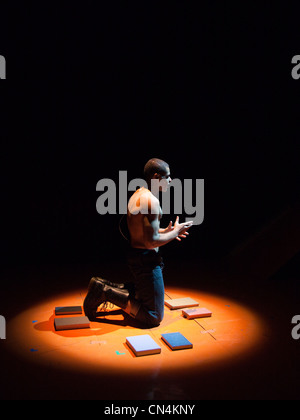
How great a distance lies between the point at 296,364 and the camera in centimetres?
305

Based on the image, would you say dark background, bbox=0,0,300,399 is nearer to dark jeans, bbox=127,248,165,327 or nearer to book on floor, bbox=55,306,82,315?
book on floor, bbox=55,306,82,315

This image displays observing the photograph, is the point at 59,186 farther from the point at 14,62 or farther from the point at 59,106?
the point at 14,62

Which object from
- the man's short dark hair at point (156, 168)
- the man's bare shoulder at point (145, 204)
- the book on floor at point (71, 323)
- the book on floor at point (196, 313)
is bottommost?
the book on floor at point (71, 323)

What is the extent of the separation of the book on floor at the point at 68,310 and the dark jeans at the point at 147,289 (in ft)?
2.17

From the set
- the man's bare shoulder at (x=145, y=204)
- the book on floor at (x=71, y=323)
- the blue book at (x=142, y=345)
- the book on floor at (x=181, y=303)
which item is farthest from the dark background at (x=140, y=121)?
the blue book at (x=142, y=345)

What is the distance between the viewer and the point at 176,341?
335 cm

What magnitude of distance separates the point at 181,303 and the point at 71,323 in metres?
1.26

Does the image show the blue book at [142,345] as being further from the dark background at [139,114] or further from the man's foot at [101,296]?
the dark background at [139,114]

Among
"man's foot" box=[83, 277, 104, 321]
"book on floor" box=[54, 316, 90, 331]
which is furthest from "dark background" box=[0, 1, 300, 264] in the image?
"book on floor" box=[54, 316, 90, 331]

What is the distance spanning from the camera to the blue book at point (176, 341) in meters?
3.28

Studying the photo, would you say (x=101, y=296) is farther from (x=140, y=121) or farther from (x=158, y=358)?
(x=140, y=121)

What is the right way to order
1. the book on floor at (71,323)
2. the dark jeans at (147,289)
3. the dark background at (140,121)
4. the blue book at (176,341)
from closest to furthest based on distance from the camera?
the blue book at (176,341) < the book on floor at (71,323) < the dark jeans at (147,289) < the dark background at (140,121)
